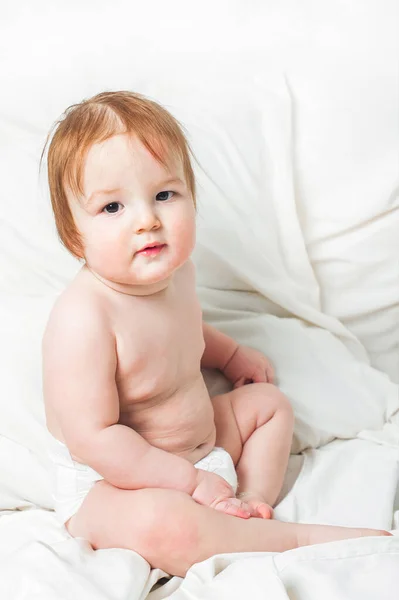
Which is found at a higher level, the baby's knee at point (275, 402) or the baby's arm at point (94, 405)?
the baby's arm at point (94, 405)

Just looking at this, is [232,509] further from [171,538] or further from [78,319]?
[78,319]

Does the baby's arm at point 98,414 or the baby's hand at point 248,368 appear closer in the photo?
the baby's arm at point 98,414

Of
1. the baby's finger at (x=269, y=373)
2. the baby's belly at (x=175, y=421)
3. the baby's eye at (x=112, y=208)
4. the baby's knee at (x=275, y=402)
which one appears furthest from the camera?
the baby's finger at (x=269, y=373)

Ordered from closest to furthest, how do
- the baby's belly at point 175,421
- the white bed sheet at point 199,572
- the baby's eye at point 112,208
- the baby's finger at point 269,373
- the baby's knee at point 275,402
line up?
the white bed sheet at point 199,572 → the baby's eye at point 112,208 → the baby's belly at point 175,421 → the baby's knee at point 275,402 → the baby's finger at point 269,373

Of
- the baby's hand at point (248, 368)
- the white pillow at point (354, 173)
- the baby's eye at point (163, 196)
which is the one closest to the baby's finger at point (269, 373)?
the baby's hand at point (248, 368)

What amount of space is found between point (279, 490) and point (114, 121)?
542 mm

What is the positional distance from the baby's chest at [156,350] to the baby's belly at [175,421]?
20 mm

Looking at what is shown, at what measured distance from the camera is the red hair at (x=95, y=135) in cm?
103

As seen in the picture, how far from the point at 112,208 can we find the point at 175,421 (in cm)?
31

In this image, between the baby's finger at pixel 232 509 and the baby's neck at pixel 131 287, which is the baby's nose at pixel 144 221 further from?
the baby's finger at pixel 232 509

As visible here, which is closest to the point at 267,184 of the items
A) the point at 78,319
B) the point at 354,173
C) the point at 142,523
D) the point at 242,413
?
the point at 354,173

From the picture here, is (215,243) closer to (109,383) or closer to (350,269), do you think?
(350,269)

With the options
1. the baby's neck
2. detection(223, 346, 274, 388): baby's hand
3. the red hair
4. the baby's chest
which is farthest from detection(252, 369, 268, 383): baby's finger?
the red hair

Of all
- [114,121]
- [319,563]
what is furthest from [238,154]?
[319,563]
